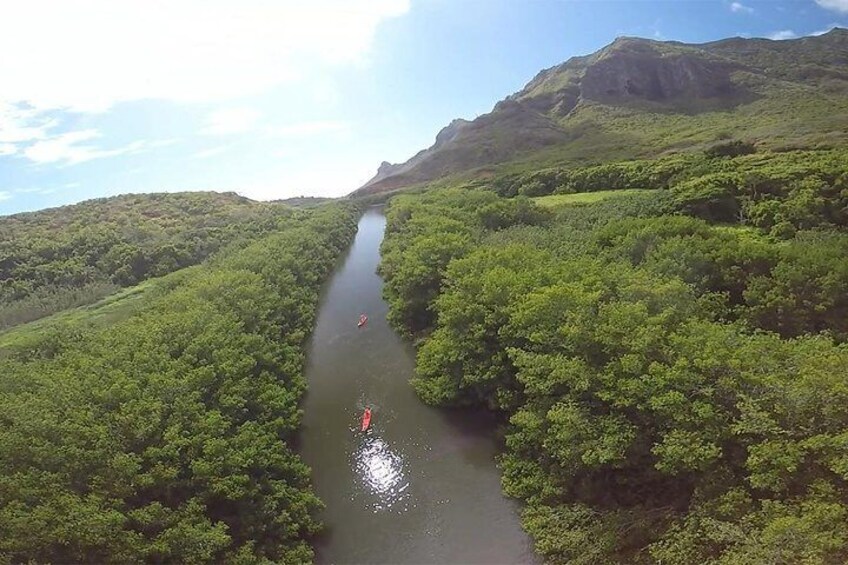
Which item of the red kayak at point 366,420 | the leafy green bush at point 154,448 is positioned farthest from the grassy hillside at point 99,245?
the red kayak at point 366,420

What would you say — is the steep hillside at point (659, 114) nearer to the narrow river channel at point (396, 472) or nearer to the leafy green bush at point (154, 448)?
the narrow river channel at point (396, 472)

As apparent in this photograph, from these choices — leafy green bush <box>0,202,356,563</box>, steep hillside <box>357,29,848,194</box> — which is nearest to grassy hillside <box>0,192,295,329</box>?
leafy green bush <box>0,202,356,563</box>

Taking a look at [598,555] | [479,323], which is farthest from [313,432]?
[598,555]

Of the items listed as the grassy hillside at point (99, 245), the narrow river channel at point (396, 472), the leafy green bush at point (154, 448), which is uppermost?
the grassy hillside at point (99, 245)

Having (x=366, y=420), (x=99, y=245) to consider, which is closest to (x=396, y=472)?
(x=366, y=420)

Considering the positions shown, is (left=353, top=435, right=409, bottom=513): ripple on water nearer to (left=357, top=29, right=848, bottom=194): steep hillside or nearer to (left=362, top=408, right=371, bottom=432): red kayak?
(left=362, top=408, right=371, bottom=432): red kayak

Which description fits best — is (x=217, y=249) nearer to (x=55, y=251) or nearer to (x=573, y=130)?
(x=55, y=251)
